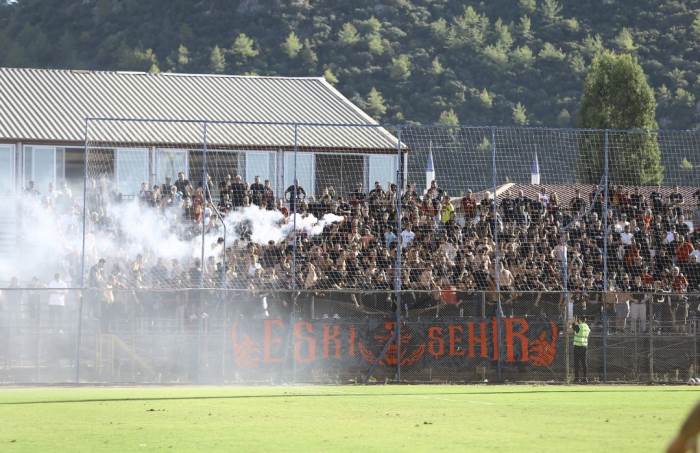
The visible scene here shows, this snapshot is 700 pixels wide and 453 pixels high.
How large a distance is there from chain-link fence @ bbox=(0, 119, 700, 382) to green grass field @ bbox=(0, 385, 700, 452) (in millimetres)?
1985

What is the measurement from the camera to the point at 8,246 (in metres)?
33.8

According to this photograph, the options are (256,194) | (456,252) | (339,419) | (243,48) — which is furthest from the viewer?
(243,48)

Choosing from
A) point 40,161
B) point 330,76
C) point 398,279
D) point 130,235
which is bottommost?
point 398,279

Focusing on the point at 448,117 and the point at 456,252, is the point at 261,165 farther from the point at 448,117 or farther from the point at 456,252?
the point at 448,117

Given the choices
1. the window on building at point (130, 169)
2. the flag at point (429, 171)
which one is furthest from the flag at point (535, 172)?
the window on building at point (130, 169)

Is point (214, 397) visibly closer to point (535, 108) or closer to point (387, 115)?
point (387, 115)

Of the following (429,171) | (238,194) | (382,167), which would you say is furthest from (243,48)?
(238,194)

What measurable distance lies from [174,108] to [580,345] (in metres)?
25.9

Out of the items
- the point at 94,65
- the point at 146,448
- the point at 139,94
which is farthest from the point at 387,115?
the point at 146,448

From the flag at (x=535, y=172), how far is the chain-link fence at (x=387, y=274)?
0.06 meters

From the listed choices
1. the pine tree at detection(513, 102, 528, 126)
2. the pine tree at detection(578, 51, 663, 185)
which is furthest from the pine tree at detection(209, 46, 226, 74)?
the pine tree at detection(578, 51, 663, 185)

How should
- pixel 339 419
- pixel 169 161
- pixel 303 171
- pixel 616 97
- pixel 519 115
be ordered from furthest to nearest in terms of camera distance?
pixel 519 115, pixel 616 97, pixel 169 161, pixel 303 171, pixel 339 419

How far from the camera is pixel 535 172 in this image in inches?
1278

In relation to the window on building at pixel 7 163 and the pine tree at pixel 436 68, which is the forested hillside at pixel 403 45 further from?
the window on building at pixel 7 163
